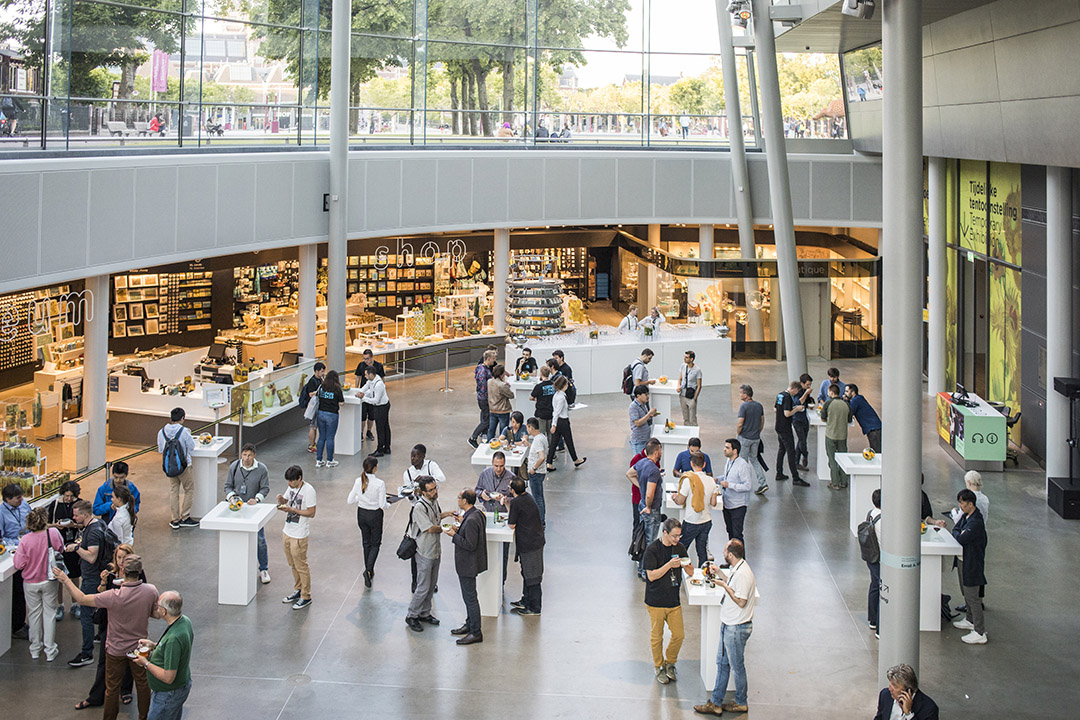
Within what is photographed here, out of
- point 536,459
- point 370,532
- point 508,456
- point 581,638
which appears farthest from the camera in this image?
point 508,456

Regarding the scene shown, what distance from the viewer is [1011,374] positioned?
17.6 metres

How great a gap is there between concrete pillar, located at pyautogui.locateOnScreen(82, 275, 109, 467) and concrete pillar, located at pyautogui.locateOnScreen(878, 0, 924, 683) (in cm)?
1076

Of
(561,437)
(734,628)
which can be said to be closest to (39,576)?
(734,628)

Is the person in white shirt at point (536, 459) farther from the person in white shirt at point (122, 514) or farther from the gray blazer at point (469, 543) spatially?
the person in white shirt at point (122, 514)

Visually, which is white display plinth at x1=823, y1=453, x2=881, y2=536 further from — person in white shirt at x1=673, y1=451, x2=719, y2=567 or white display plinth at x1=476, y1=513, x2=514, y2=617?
white display plinth at x1=476, y1=513, x2=514, y2=617

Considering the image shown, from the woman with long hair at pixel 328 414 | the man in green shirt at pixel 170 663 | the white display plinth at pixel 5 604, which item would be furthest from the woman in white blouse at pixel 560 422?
the man in green shirt at pixel 170 663

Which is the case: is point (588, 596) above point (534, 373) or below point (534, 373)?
below

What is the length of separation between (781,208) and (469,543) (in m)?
11.9

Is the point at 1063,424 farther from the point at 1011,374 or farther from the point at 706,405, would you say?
the point at 706,405

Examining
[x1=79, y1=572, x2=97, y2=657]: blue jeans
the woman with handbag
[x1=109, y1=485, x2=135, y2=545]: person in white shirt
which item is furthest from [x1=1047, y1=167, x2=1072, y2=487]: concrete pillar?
the woman with handbag

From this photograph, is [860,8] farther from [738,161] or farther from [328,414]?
[738,161]

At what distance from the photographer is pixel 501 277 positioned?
24844 mm

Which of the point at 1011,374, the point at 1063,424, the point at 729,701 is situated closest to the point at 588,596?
the point at 729,701

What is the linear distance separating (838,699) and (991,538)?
5085mm
